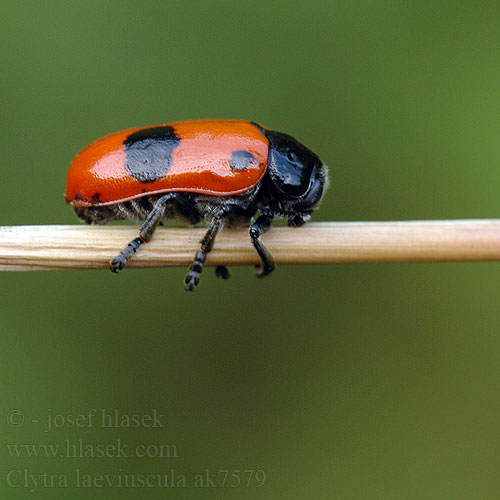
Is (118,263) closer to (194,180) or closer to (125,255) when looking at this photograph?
(125,255)

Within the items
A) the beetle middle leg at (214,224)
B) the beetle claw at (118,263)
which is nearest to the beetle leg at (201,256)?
the beetle middle leg at (214,224)

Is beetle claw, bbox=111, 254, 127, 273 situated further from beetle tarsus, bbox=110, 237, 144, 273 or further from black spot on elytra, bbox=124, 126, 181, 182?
black spot on elytra, bbox=124, 126, 181, 182

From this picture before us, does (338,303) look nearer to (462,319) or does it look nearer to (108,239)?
(462,319)

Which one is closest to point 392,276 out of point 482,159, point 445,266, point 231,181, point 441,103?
point 445,266

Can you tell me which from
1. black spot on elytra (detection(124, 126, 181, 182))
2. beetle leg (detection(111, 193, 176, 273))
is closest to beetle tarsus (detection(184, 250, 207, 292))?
beetle leg (detection(111, 193, 176, 273))

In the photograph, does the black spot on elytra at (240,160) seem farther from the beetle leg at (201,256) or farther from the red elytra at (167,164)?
the beetle leg at (201,256)

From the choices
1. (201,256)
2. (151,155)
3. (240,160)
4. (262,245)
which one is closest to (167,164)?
(151,155)
